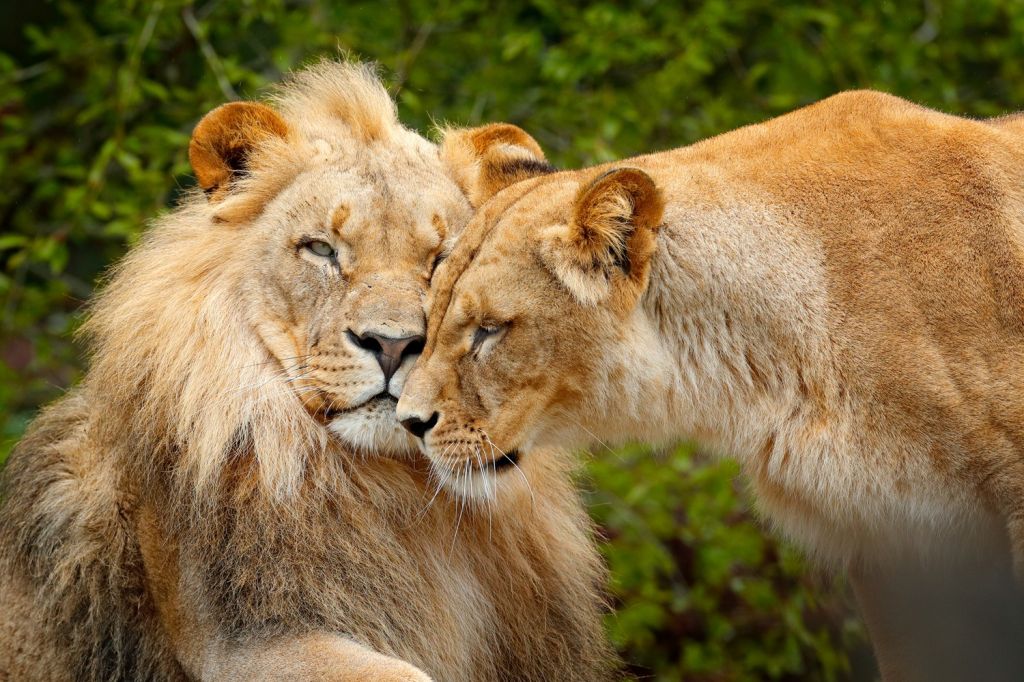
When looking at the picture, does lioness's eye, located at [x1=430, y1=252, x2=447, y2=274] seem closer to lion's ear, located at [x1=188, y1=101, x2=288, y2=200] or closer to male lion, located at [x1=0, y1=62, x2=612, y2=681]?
male lion, located at [x1=0, y1=62, x2=612, y2=681]

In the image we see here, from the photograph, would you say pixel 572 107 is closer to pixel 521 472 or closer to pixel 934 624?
pixel 521 472

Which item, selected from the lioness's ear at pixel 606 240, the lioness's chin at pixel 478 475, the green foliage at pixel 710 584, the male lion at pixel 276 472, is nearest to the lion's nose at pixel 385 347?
the male lion at pixel 276 472

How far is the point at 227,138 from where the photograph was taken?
11.4 ft

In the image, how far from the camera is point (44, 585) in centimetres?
346

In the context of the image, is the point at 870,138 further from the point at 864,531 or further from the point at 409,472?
the point at 409,472

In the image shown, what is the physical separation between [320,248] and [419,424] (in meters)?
0.56

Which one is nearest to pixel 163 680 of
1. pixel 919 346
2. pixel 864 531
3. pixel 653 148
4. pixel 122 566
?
pixel 122 566

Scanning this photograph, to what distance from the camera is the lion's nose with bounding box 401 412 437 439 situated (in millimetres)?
2990

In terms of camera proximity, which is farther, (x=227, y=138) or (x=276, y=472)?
(x=227, y=138)

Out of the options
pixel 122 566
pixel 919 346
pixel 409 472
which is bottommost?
pixel 122 566

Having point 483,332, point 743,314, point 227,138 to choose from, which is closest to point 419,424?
point 483,332

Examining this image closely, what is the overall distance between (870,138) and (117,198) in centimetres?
354

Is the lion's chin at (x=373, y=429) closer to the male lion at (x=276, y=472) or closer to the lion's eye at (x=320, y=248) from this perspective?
the male lion at (x=276, y=472)

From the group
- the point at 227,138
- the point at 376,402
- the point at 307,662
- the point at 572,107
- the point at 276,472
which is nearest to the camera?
the point at 307,662
